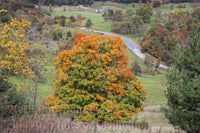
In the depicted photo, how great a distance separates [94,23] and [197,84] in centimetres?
10482

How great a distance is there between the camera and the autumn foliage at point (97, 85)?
18734 mm

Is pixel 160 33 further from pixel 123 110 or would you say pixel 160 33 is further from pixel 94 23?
pixel 123 110

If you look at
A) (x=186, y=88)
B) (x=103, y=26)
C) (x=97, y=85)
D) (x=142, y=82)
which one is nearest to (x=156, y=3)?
(x=103, y=26)

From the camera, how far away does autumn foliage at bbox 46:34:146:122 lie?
738 inches

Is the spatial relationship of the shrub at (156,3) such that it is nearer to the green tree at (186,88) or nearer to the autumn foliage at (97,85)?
the autumn foliage at (97,85)

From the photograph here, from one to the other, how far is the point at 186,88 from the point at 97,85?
35.7 ft

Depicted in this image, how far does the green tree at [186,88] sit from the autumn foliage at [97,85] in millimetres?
8331

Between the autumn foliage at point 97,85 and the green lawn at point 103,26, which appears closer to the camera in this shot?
the autumn foliage at point 97,85

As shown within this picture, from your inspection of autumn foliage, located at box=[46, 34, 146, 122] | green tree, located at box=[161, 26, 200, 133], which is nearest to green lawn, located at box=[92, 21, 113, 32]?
autumn foliage, located at box=[46, 34, 146, 122]

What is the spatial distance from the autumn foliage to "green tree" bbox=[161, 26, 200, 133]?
27.3 feet

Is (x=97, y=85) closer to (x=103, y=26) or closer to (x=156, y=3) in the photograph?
(x=103, y=26)

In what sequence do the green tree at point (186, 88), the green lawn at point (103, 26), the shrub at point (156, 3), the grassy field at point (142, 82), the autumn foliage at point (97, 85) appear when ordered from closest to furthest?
the green tree at point (186, 88)
the autumn foliage at point (97, 85)
the grassy field at point (142, 82)
the green lawn at point (103, 26)
the shrub at point (156, 3)

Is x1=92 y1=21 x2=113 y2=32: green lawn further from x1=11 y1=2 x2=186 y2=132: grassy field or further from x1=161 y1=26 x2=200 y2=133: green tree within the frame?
x1=161 y1=26 x2=200 y2=133: green tree

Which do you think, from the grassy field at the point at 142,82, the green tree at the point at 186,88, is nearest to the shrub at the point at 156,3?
the grassy field at the point at 142,82
